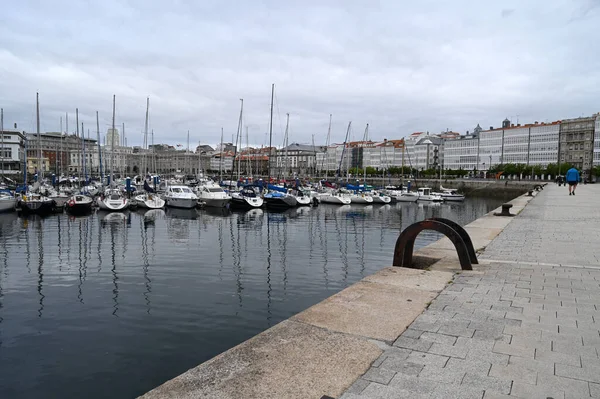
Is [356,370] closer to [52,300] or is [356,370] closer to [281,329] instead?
[281,329]

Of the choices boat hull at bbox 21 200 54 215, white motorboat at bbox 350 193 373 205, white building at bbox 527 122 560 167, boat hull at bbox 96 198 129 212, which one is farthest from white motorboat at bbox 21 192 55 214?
white building at bbox 527 122 560 167

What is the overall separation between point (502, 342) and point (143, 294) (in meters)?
10.7

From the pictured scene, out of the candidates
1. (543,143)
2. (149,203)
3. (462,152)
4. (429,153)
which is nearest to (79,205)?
(149,203)

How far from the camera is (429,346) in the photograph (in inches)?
207

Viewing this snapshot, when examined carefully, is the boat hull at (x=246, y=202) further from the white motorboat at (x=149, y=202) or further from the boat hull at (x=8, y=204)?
the boat hull at (x=8, y=204)

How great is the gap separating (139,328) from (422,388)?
7.83m

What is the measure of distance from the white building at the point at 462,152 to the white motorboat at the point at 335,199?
11201 cm

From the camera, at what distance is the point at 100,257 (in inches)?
782

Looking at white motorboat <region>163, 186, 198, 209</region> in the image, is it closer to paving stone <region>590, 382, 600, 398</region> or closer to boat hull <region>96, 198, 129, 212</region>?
boat hull <region>96, 198, 129, 212</region>

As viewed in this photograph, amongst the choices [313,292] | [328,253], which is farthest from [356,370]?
[328,253]

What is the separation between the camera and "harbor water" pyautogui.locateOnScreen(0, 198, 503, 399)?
8102 millimetres

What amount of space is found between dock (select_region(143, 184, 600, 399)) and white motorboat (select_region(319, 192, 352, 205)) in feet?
159

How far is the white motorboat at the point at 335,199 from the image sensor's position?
189 feet

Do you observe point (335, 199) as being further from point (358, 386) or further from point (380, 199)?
point (358, 386)
